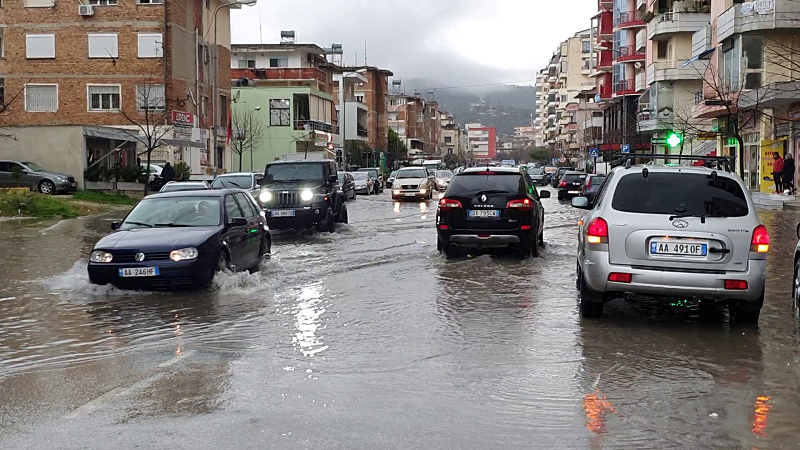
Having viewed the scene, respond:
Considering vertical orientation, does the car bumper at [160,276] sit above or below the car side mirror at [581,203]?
below

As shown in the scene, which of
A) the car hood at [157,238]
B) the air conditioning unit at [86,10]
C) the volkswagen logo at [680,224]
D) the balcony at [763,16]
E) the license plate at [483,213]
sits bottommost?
the car hood at [157,238]

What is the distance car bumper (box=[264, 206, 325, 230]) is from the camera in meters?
21.1

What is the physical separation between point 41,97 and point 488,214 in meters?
42.2

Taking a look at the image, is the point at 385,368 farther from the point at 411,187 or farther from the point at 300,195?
the point at 411,187

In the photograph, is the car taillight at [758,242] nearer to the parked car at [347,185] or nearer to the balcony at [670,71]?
the parked car at [347,185]

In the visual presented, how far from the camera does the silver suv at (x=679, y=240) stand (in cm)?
887

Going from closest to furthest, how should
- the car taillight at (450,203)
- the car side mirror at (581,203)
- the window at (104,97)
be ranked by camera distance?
the car side mirror at (581,203) → the car taillight at (450,203) → the window at (104,97)

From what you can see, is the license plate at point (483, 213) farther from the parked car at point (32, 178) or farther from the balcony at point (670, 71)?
the balcony at point (670, 71)

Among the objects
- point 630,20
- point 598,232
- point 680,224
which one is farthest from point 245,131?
point 680,224

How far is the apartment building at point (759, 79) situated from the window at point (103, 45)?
3151cm

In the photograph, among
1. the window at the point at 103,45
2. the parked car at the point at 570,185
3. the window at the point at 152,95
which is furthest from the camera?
the window at the point at 103,45

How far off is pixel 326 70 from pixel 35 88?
3955 centimetres

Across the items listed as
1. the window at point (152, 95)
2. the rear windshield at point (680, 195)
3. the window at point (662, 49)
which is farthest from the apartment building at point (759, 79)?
the window at point (152, 95)

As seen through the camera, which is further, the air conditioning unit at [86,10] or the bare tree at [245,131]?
the bare tree at [245,131]
